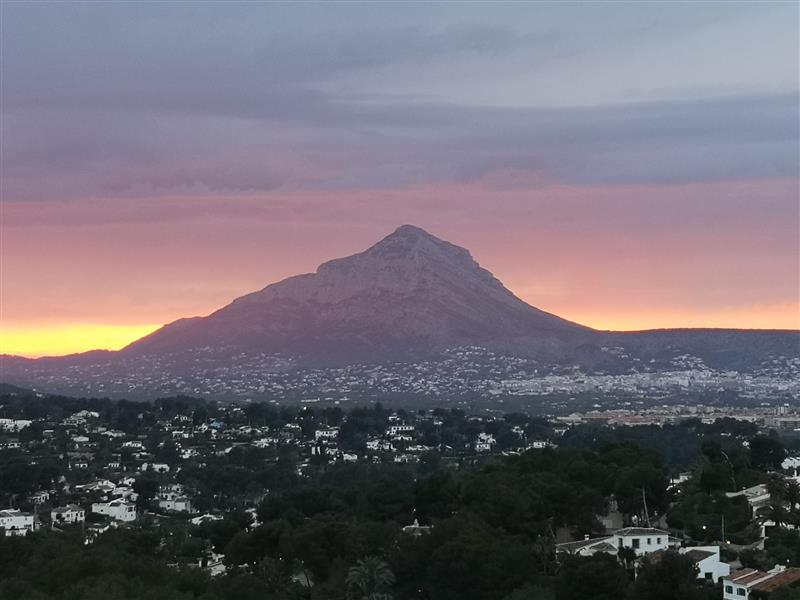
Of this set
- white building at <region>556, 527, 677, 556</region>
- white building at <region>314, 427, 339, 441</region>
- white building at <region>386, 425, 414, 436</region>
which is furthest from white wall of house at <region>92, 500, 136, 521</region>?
white building at <region>386, 425, 414, 436</region>

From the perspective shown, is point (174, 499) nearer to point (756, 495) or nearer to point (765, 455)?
point (765, 455)

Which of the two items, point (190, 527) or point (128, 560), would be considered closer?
point (128, 560)

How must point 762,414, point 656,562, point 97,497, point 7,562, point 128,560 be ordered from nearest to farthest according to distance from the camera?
point 656,562 < point 128,560 < point 7,562 < point 97,497 < point 762,414

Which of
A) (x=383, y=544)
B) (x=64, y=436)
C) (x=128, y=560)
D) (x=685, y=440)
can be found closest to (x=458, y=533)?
(x=383, y=544)

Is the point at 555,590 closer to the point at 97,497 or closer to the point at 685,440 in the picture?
the point at 97,497

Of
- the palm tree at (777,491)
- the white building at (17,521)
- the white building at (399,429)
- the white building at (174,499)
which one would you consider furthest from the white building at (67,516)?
the white building at (399,429)

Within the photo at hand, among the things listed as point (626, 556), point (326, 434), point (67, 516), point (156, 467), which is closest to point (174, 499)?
point (67, 516)

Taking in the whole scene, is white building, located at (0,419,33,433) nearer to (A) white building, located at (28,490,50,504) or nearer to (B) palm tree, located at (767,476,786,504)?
(A) white building, located at (28,490,50,504)

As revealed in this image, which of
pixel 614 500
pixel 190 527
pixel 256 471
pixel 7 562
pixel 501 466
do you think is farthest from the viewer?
pixel 256 471
